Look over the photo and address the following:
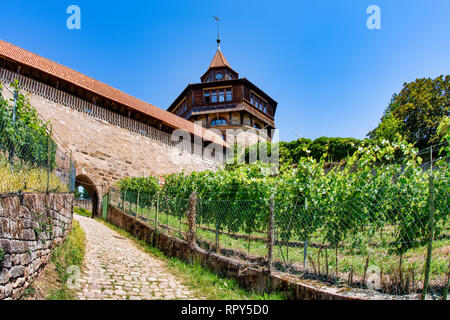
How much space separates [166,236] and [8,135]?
4742 millimetres

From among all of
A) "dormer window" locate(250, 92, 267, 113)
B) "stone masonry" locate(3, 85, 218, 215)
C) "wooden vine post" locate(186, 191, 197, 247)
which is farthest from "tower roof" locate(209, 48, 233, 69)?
"wooden vine post" locate(186, 191, 197, 247)

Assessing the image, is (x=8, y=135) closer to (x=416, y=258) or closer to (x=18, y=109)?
(x=18, y=109)

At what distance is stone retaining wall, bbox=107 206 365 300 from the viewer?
3709mm

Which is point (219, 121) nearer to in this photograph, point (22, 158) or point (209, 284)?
point (209, 284)

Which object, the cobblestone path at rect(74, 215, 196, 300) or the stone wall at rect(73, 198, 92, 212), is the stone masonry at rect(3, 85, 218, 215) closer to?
the cobblestone path at rect(74, 215, 196, 300)

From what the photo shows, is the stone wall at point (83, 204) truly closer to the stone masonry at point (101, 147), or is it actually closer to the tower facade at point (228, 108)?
the stone masonry at point (101, 147)

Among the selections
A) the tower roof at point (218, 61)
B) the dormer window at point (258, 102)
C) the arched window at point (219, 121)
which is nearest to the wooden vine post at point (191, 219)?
the arched window at point (219, 121)

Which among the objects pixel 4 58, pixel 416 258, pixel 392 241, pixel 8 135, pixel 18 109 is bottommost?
pixel 416 258

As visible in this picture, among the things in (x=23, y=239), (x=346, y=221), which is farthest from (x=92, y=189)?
(x=346, y=221)

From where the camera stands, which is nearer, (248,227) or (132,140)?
(248,227)

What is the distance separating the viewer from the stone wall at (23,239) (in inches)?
120
